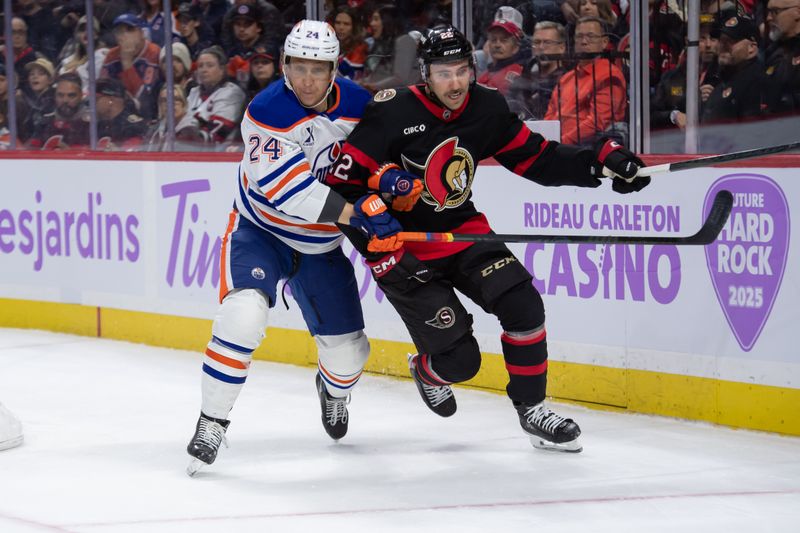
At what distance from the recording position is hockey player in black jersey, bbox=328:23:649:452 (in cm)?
345

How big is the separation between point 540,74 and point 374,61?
871 mm

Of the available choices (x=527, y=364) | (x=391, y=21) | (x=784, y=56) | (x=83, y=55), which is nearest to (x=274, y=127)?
(x=527, y=364)

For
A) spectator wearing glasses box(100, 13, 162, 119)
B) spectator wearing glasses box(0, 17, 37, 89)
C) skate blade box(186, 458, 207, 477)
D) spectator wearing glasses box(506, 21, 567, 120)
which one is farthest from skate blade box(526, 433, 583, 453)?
spectator wearing glasses box(0, 17, 37, 89)

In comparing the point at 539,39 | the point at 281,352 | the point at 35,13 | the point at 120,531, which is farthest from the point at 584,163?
the point at 35,13

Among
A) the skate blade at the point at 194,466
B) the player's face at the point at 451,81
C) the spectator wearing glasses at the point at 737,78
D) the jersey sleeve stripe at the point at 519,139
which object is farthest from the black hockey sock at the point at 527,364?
the spectator wearing glasses at the point at 737,78

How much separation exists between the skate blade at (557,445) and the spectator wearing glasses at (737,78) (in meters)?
1.22

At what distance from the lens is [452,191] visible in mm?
3545

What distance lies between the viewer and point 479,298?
358cm

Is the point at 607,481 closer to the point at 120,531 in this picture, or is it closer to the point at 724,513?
the point at 724,513

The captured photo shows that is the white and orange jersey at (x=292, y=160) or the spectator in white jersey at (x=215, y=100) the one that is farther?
the spectator in white jersey at (x=215, y=100)

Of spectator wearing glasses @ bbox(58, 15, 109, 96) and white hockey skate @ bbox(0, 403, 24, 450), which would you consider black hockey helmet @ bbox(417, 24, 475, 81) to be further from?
spectator wearing glasses @ bbox(58, 15, 109, 96)

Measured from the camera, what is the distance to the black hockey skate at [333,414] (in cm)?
385

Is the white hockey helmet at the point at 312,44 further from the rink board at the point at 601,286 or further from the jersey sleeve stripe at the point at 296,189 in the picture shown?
the rink board at the point at 601,286

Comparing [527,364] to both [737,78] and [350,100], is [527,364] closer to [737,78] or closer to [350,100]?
[350,100]
